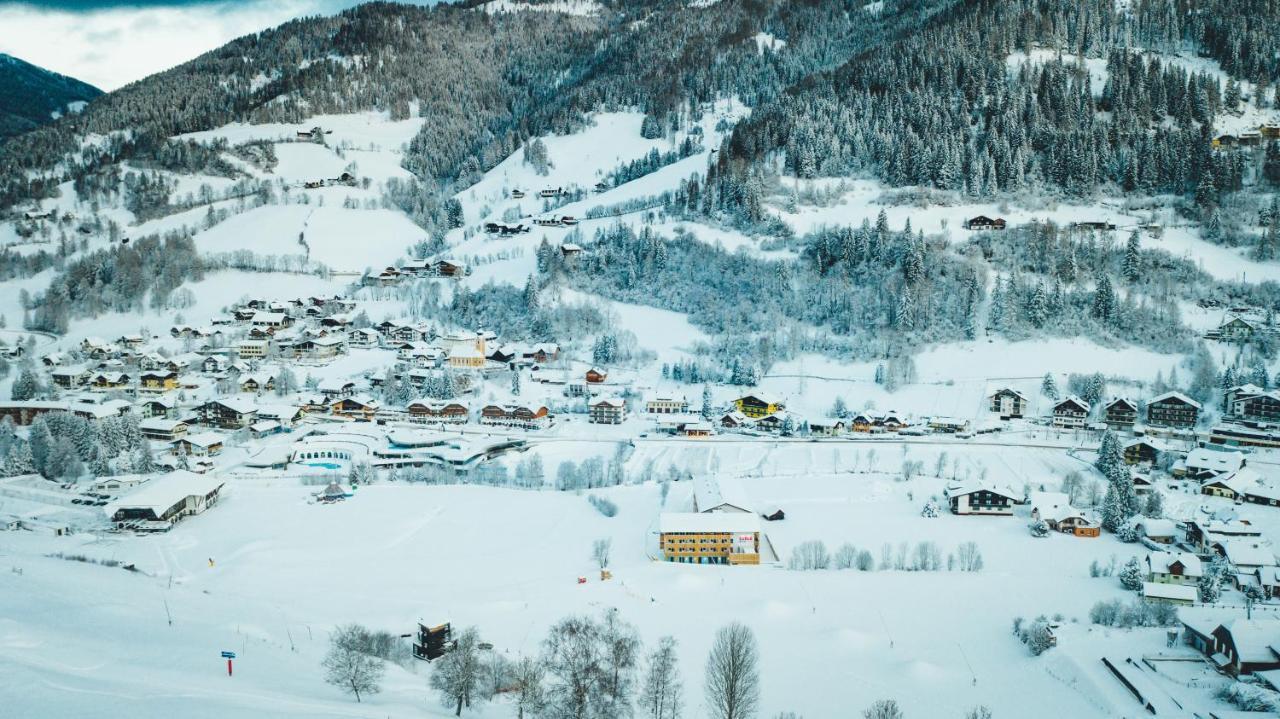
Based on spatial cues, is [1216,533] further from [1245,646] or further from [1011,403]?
[1011,403]

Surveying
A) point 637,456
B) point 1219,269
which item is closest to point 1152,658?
point 637,456

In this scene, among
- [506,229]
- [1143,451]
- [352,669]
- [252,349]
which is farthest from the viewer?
[506,229]

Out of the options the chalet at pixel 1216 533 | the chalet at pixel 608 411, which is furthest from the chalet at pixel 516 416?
the chalet at pixel 1216 533

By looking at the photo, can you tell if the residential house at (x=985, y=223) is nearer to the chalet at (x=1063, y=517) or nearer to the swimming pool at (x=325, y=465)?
the chalet at (x=1063, y=517)

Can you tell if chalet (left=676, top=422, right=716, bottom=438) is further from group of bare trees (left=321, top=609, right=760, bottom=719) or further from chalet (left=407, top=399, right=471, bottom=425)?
group of bare trees (left=321, top=609, right=760, bottom=719)

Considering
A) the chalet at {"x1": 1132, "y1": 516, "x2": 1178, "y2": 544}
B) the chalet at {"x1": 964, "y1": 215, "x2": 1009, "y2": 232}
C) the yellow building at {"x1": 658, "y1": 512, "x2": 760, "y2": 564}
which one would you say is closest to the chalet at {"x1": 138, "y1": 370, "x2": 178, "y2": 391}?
the yellow building at {"x1": 658, "y1": 512, "x2": 760, "y2": 564}

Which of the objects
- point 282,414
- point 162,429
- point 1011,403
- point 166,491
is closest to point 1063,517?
point 1011,403
